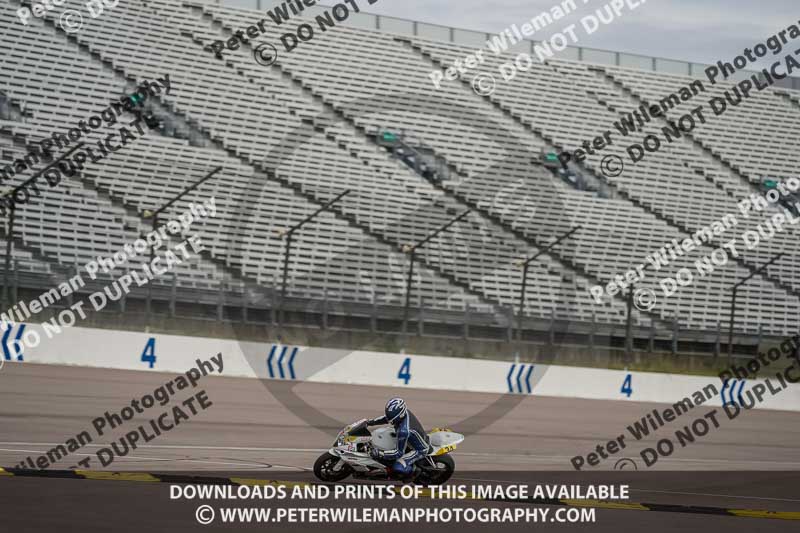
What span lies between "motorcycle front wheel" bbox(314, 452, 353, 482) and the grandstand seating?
2527cm

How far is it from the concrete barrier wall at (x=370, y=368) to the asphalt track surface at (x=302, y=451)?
3.32 ft

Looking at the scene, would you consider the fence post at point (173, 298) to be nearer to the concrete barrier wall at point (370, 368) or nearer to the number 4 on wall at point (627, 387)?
the concrete barrier wall at point (370, 368)

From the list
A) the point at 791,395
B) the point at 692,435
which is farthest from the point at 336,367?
the point at 791,395

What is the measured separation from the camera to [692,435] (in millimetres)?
23094

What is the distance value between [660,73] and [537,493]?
4911cm

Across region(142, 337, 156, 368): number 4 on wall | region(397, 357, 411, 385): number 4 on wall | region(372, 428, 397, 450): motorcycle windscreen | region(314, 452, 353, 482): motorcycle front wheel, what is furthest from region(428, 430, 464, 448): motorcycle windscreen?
region(397, 357, 411, 385): number 4 on wall

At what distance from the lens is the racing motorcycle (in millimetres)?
11203

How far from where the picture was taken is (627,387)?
32.6 m

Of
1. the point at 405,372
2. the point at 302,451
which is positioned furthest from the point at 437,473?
the point at 405,372

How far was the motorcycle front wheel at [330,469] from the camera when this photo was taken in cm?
1145

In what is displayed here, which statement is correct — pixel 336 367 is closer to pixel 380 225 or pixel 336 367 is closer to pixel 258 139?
pixel 380 225

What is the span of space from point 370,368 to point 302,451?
52.1ft

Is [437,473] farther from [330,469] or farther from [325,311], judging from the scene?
[325,311]

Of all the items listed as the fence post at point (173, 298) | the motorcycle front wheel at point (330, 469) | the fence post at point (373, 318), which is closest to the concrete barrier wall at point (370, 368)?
the fence post at point (373, 318)
